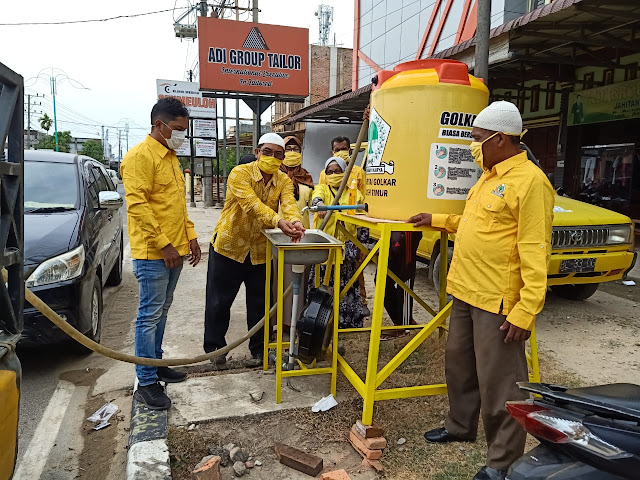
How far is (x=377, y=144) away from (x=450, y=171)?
1.61 feet

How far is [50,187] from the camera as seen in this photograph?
4625 millimetres

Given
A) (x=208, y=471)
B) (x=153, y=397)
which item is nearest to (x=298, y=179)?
(x=153, y=397)

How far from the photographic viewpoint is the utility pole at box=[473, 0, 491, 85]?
409 centimetres

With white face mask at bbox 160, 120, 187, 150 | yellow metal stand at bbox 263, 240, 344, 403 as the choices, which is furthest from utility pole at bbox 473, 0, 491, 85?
white face mask at bbox 160, 120, 187, 150

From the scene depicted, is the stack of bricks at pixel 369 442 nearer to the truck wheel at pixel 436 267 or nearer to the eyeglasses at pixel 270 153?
the eyeglasses at pixel 270 153

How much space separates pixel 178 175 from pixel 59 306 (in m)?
1.45

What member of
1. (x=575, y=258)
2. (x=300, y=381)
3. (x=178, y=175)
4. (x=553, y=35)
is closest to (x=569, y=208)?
(x=575, y=258)

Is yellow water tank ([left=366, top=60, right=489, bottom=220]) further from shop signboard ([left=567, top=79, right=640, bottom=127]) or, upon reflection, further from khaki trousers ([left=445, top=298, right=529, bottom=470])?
shop signboard ([left=567, top=79, right=640, bottom=127])

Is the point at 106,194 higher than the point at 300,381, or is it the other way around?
the point at 106,194

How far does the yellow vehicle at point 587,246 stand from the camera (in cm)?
505

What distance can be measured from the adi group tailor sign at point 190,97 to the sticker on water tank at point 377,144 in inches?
736

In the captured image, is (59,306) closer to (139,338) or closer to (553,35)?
(139,338)

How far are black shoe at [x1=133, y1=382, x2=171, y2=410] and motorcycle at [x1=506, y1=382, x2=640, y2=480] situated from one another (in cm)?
222

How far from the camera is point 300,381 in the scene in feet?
11.9
